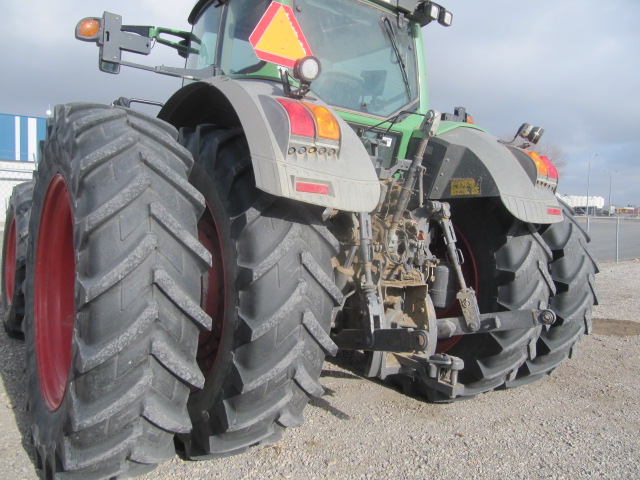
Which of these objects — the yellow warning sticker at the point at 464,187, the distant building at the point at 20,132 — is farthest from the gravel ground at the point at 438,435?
the distant building at the point at 20,132

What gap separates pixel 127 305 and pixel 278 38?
5.32ft

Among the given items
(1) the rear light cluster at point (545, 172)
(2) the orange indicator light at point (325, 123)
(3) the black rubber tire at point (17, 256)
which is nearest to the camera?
(2) the orange indicator light at point (325, 123)

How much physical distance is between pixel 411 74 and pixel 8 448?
3429 millimetres

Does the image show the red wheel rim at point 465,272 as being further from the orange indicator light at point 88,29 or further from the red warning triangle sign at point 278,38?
the orange indicator light at point 88,29

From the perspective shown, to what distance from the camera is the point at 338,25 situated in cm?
353

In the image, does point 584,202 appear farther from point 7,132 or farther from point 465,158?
point 465,158

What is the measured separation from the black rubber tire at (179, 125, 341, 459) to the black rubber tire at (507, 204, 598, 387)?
194 cm

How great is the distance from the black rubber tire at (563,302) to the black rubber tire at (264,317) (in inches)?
76.3

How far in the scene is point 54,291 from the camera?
3.06 m

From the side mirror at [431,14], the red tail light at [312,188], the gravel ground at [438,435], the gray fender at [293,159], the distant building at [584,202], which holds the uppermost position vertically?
the side mirror at [431,14]

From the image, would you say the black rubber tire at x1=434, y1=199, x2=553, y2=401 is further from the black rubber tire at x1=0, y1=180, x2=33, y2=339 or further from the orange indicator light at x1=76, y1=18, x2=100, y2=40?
the black rubber tire at x1=0, y1=180, x2=33, y2=339

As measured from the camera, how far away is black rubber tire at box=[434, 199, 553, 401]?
3297 mm

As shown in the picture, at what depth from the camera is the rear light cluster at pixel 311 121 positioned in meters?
2.24

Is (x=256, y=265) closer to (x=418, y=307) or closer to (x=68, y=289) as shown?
(x=418, y=307)
